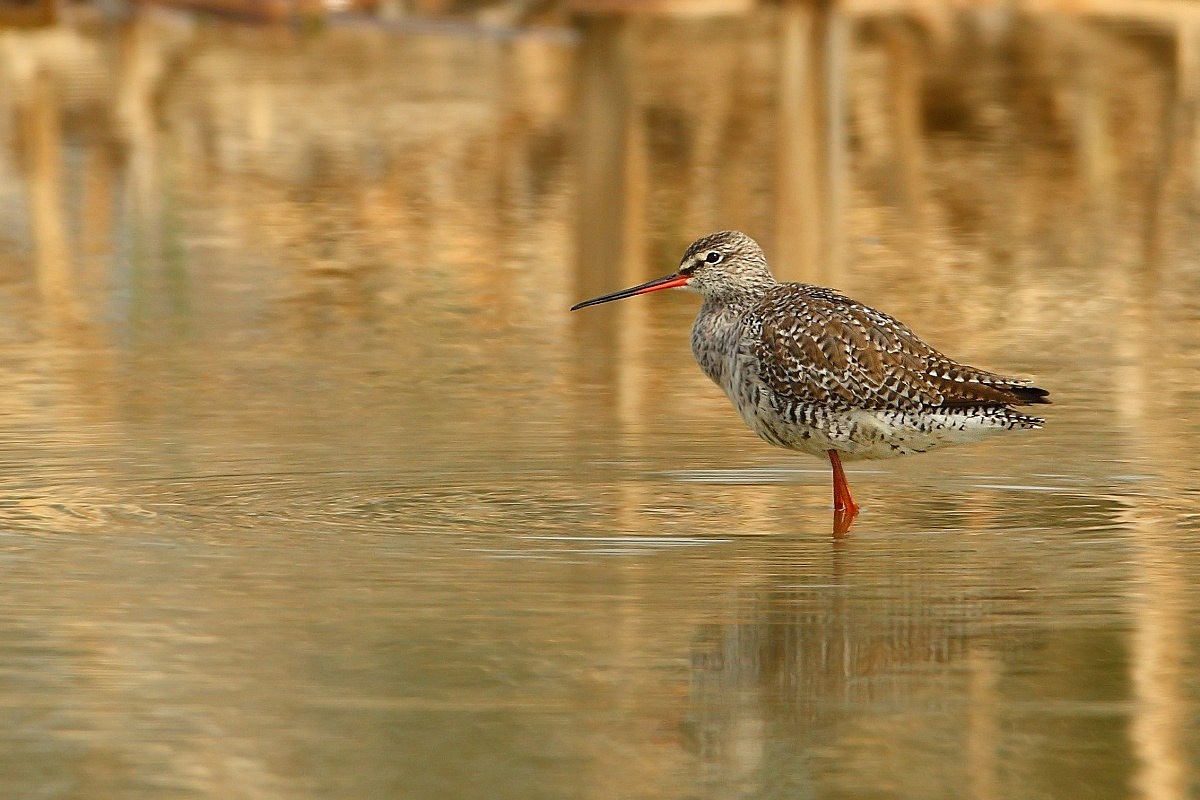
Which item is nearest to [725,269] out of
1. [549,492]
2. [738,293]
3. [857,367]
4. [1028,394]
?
[738,293]

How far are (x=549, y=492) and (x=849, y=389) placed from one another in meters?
1.15

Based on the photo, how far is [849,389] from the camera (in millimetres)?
9305

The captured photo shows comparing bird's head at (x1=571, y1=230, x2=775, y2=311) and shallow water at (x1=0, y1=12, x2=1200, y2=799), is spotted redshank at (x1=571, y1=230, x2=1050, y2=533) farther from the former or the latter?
bird's head at (x1=571, y1=230, x2=775, y2=311)

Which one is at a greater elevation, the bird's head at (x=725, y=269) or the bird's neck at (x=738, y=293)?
the bird's head at (x=725, y=269)

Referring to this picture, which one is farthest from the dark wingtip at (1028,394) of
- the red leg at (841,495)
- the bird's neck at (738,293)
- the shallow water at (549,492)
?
the bird's neck at (738,293)

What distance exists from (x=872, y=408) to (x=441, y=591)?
2.18m

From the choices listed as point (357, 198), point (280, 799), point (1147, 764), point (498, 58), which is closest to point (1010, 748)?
point (1147, 764)

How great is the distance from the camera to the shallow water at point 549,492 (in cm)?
628

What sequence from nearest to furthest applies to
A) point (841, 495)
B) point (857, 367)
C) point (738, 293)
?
1. point (841, 495)
2. point (857, 367)
3. point (738, 293)

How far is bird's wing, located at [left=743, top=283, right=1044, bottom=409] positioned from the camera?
30.3ft

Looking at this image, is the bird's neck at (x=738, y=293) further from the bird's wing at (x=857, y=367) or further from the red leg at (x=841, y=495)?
the red leg at (x=841, y=495)

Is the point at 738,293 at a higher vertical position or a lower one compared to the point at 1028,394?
higher

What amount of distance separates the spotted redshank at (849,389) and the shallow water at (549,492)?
260 millimetres

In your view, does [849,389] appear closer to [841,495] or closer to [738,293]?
[841,495]
